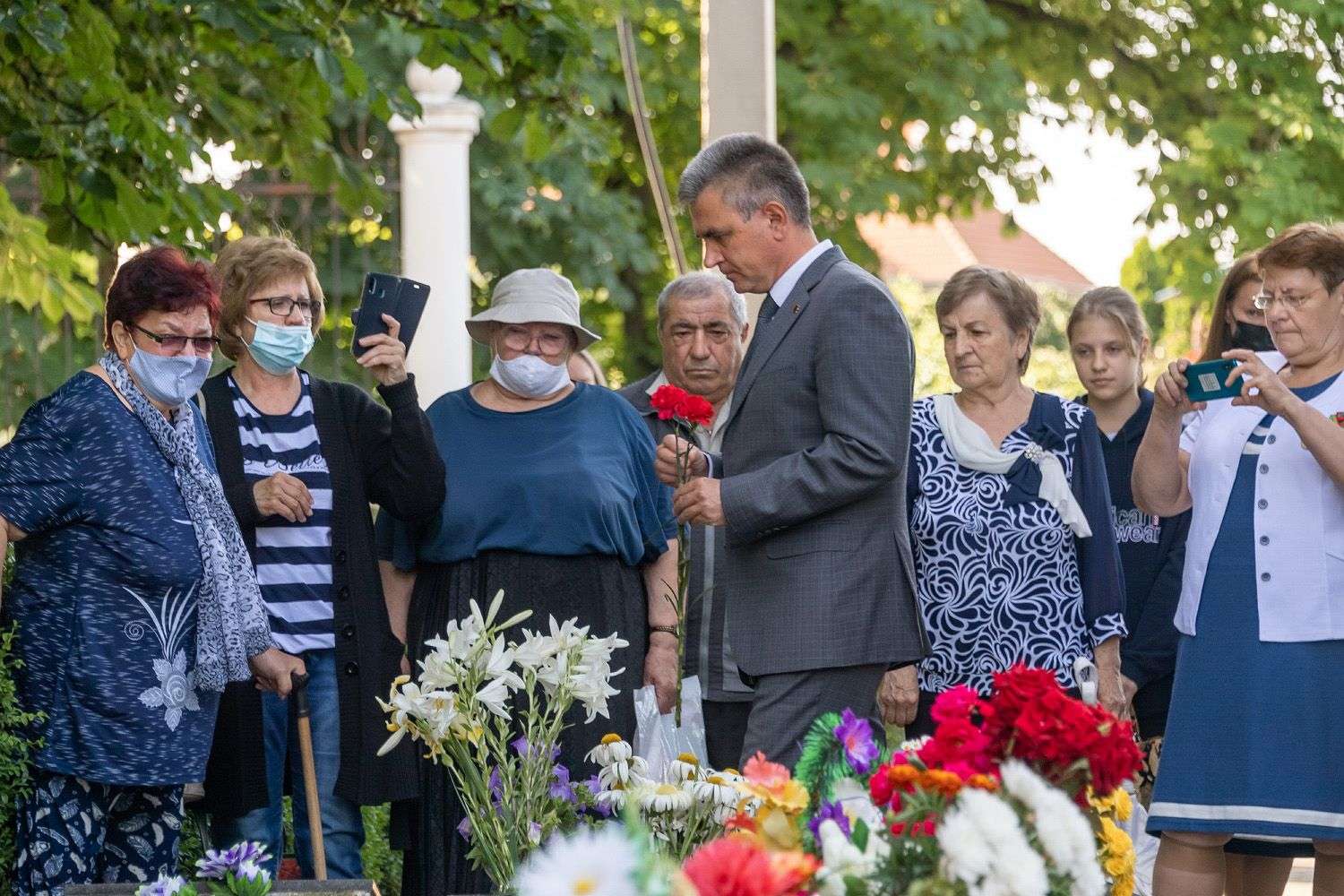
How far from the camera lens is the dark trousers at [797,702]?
418 cm

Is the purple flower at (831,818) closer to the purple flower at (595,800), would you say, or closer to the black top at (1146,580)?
the purple flower at (595,800)

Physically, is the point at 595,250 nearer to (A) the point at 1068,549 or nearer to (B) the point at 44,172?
(B) the point at 44,172

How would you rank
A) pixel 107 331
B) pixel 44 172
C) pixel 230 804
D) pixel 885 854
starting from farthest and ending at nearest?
pixel 44 172 < pixel 230 804 < pixel 107 331 < pixel 885 854

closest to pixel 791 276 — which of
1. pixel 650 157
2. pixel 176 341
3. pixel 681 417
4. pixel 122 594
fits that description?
pixel 681 417

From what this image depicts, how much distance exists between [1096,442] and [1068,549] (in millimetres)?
308

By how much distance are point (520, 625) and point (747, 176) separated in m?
1.36

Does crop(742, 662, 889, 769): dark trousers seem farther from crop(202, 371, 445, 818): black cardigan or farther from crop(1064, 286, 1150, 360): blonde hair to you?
crop(1064, 286, 1150, 360): blonde hair

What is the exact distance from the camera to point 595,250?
12844 millimetres

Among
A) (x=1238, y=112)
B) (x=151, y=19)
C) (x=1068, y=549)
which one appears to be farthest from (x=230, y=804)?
(x=1238, y=112)

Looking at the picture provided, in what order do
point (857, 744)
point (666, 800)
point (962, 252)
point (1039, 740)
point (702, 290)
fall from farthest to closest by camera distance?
point (962, 252) < point (702, 290) < point (666, 800) < point (857, 744) < point (1039, 740)

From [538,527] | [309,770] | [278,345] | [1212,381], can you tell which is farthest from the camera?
[538,527]

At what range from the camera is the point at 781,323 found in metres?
4.26

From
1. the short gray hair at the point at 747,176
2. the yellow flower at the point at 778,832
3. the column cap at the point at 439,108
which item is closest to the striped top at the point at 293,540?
the short gray hair at the point at 747,176

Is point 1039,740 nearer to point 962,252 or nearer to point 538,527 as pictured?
point 538,527
